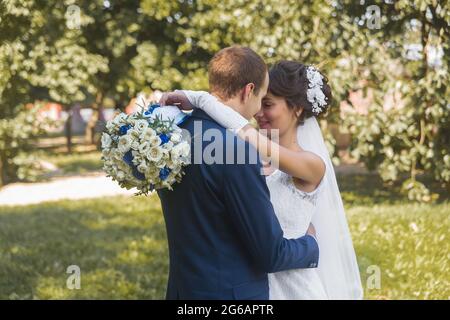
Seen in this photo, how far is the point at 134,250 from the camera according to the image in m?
6.92

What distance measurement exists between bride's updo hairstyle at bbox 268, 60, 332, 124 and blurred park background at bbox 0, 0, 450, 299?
116cm

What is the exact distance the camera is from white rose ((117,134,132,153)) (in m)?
2.17

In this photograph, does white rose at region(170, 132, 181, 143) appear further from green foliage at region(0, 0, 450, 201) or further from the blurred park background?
green foliage at region(0, 0, 450, 201)

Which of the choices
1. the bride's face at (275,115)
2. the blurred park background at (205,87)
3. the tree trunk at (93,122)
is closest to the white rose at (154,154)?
the bride's face at (275,115)

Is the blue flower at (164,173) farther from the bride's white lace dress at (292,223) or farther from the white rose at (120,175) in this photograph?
the bride's white lace dress at (292,223)

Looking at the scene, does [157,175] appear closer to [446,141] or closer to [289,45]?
[289,45]

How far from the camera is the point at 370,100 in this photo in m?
8.26

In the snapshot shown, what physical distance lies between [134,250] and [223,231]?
4979 mm

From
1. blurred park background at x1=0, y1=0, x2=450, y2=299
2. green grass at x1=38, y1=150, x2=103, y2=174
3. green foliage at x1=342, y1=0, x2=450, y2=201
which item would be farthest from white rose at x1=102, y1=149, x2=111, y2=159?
green grass at x1=38, y1=150, x2=103, y2=174

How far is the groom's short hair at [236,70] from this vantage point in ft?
7.02

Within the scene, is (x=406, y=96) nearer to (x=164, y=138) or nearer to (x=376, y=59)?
(x=376, y=59)

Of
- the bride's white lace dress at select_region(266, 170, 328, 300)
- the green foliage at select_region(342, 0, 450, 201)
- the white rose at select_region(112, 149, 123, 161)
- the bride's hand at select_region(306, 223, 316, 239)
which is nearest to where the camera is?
the white rose at select_region(112, 149, 123, 161)

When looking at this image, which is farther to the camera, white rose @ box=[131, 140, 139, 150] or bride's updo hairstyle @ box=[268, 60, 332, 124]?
bride's updo hairstyle @ box=[268, 60, 332, 124]
